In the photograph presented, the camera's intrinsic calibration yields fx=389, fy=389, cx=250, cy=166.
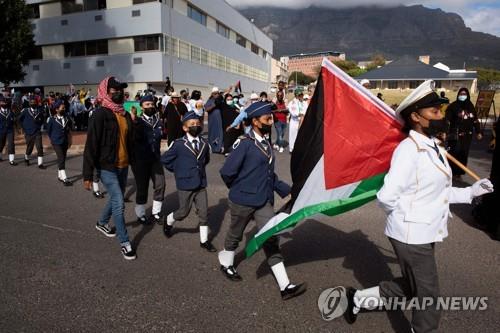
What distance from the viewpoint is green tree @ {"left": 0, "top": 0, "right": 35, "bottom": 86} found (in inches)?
957

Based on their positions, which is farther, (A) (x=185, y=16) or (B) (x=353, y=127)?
(A) (x=185, y=16)

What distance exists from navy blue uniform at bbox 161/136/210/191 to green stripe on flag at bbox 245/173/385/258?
180 centimetres

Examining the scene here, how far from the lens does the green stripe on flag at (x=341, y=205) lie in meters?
3.48

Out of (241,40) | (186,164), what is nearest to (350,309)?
(186,164)

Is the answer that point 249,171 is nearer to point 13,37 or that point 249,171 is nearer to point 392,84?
point 13,37

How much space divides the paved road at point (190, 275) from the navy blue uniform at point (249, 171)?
98cm

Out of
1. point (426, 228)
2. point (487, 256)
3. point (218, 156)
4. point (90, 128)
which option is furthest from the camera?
point (218, 156)

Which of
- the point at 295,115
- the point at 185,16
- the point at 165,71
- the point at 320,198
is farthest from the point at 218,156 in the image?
the point at 185,16

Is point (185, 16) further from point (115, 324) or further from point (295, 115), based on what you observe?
point (115, 324)

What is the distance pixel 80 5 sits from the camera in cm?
3584

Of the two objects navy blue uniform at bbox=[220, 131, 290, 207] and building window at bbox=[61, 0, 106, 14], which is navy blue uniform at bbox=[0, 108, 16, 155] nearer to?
navy blue uniform at bbox=[220, 131, 290, 207]

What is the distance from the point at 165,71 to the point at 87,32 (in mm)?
9106

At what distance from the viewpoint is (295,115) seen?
13508 millimetres

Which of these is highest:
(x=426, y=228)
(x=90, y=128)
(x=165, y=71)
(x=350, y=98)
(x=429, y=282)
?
(x=165, y=71)
